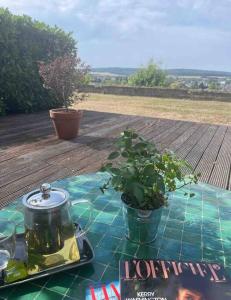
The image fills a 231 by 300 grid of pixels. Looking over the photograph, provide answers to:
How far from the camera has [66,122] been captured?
427cm

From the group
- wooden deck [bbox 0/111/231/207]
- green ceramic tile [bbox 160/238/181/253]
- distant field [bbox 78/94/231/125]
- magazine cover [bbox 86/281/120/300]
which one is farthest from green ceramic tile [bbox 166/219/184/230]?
distant field [bbox 78/94/231/125]

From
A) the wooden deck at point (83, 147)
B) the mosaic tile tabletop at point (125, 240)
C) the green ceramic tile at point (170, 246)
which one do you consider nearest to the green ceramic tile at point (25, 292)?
the mosaic tile tabletop at point (125, 240)

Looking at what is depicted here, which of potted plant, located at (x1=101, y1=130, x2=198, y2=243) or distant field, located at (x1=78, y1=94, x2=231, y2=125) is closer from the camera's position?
potted plant, located at (x1=101, y1=130, x2=198, y2=243)

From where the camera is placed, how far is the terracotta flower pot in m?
4.25

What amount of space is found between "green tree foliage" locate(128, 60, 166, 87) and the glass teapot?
60.0 feet

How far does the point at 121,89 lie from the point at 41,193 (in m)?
14.0

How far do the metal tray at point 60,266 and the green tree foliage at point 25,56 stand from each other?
5.44m

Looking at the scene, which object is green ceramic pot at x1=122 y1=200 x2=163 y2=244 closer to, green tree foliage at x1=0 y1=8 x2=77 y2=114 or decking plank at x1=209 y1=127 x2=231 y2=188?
decking plank at x1=209 y1=127 x2=231 y2=188

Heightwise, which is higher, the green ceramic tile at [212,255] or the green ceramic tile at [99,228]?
the green ceramic tile at [99,228]

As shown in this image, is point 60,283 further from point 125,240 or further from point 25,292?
point 125,240

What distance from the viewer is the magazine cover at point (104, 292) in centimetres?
85

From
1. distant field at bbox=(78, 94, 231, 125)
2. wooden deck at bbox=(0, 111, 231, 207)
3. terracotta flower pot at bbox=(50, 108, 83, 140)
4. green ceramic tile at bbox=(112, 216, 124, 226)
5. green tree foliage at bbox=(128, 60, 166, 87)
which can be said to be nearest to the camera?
green ceramic tile at bbox=(112, 216, 124, 226)

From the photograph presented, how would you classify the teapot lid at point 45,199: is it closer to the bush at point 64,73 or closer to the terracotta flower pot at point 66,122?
the terracotta flower pot at point 66,122

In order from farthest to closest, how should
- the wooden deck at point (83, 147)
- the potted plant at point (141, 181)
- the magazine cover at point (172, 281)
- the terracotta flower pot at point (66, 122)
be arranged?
the terracotta flower pot at point (66, 122) → the wooden deck at point (83, 147) → the potted plant at point (141, 181) → the magazine cover at point (172, 281)
